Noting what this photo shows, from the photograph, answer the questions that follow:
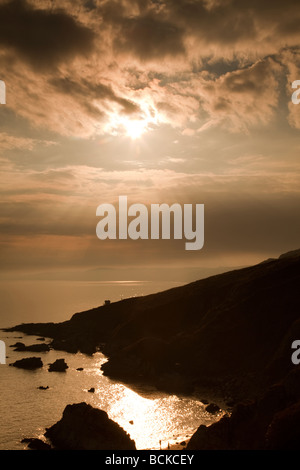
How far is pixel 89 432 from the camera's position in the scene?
4850 cm

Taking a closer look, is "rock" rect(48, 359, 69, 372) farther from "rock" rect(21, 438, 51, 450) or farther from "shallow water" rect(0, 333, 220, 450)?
"rock" rect(21, 438, 51, 450)

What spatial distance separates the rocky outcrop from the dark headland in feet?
74.5

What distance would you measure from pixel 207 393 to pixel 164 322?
5167 cm

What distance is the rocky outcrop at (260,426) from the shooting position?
38469 millimetres

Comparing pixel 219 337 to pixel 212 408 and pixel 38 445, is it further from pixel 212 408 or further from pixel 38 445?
pixel 38 445

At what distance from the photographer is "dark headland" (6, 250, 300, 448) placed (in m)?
85.3

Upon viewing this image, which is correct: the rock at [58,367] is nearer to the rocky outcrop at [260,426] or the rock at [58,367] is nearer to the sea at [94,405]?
the sea at [94,405]

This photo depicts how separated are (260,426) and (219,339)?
57.2 m

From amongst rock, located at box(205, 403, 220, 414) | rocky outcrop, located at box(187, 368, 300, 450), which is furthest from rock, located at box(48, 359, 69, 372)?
rocky outcrop, located at box(187, 368, 300, 450)

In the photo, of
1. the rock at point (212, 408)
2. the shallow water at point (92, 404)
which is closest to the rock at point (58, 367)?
the shallow water at point (92, 404)

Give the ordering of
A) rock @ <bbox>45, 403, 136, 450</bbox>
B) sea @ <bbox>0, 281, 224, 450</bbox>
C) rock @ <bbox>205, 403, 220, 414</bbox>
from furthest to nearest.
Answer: rock @ <bbox>205, 403, 220, 414</bbox>
sea @ <bbox>0, 281, 224, 450</bbox>
rock @ <bbox>45, 403, 136, 450</bbox>

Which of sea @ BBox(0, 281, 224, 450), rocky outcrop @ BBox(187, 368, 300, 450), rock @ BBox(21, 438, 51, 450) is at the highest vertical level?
rocky outcrop @ BBox(187, 368, 300, 450)

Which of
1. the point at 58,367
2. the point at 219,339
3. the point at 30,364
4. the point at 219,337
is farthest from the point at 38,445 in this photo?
the point at 30,364

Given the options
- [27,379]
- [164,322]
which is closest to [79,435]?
[27,379]
